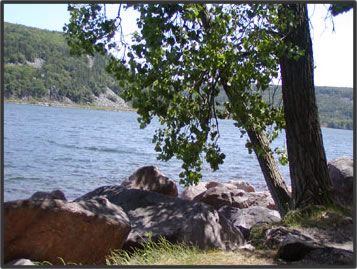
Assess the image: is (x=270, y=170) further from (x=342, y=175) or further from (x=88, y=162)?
(x=88, y=162)

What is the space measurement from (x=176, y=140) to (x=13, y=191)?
7938mm

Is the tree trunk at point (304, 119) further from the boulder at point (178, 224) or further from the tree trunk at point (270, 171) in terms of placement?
the boulder at point (178, 224)

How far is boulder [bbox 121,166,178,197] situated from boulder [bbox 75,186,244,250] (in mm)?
2474

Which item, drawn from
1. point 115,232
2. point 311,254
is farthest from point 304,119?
point 115,232

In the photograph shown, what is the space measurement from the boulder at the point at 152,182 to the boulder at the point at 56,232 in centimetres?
446

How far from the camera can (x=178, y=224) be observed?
17.7 ft

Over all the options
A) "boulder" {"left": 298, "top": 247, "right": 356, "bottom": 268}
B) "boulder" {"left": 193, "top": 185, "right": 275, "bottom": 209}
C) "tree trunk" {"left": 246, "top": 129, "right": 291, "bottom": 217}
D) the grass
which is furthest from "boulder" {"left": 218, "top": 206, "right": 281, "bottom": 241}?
"boulder" {"left": 298, "top": 247, "right": 356, "bottom": 268}

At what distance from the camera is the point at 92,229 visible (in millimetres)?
4434

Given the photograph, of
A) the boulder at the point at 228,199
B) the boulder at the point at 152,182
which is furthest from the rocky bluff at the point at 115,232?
the boulder at the point at 228,199

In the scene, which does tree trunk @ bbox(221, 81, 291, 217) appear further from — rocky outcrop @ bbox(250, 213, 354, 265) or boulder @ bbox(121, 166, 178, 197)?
boulder @ bbox(121, 166, 178, 197)

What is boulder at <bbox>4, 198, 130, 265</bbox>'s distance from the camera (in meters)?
4.22

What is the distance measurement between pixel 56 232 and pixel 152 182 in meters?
4.87

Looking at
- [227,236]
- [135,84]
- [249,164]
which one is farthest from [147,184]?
[249,164]

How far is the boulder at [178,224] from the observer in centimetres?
516
